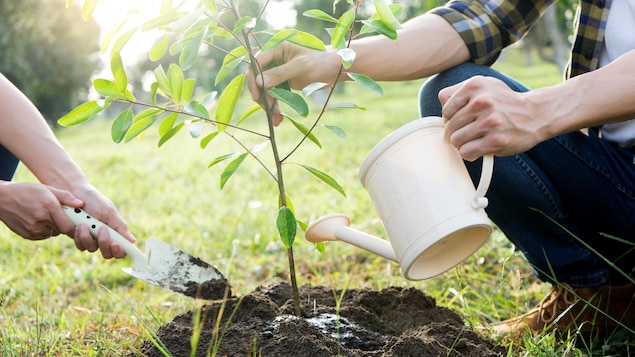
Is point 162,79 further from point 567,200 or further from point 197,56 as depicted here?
point 567,200

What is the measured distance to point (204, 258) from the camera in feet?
8.45

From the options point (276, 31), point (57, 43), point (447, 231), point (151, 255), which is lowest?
point (57, 43)

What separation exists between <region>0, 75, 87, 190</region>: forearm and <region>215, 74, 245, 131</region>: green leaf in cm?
52

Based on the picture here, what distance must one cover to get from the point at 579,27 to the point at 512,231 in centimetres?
57

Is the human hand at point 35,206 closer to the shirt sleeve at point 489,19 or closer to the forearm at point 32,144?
the forearm at point 32,144

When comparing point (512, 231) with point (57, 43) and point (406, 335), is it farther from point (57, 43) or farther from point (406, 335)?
point (57, 43)

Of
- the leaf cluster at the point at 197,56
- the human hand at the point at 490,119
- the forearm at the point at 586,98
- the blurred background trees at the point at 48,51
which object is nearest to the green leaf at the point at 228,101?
the leaf cluster at the point at 197,56

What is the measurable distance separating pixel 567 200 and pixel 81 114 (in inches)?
49.0

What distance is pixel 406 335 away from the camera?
53.1 inches

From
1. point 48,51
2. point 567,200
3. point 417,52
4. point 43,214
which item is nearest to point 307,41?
point 417,52

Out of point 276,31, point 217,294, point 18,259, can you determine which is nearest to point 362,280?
point 217,294

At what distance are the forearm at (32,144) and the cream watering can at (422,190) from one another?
80 centimetres

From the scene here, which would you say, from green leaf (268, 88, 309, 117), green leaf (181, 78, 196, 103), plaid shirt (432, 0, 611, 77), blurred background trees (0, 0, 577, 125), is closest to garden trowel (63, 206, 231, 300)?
green leaf (181, 78, 196, 103)

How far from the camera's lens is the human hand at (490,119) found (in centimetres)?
121
